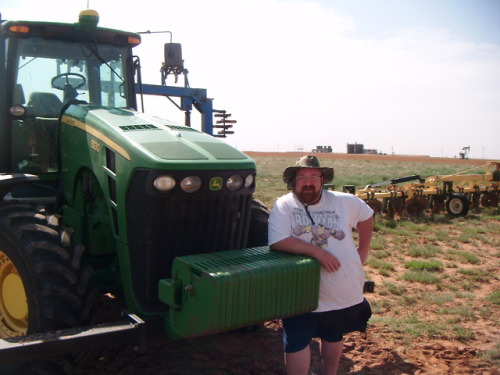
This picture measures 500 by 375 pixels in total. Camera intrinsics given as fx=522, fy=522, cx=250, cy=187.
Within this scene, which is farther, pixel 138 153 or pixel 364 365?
pixel 364 365

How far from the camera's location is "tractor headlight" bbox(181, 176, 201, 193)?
3.50m

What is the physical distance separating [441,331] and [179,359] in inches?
102

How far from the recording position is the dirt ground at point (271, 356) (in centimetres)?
426

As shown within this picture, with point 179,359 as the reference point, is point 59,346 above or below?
above

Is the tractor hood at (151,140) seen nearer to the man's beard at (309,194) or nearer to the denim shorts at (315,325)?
→ the man's beard at (309,194)

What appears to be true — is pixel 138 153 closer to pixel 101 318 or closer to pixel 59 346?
pixel 59 346

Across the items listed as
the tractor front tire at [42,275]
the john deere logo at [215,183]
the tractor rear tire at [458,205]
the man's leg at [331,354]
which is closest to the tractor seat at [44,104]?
the tractor front tire at [42,275]

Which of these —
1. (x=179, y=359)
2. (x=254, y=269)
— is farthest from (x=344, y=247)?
(x=179, y=359)

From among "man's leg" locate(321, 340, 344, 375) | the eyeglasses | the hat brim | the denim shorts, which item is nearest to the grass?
"man's leg" locate(321, 340, 344, 375)

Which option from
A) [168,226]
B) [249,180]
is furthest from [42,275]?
[249,180]

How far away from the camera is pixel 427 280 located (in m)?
6.99

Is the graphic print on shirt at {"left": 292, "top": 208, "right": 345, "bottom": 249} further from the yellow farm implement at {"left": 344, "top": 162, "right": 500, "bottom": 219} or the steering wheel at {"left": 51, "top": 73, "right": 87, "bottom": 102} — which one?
the yellow farm implement at {"left": 344, "top": 162, "right": 500, "bottom": 219}

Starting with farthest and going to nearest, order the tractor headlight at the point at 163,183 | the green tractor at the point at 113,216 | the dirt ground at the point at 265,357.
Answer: the dirt ground at the point at 265,357 → the tractor headlight at the point at 163,183 → the green tractor at the point at 113,216

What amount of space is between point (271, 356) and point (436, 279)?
3385 millimetres
